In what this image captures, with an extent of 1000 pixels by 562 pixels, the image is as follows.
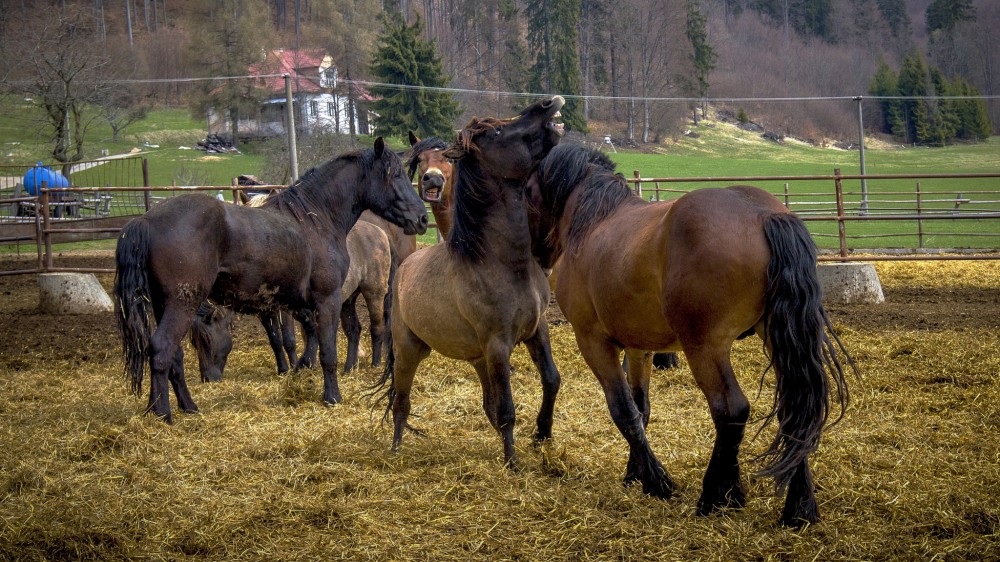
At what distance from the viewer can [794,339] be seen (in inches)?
118

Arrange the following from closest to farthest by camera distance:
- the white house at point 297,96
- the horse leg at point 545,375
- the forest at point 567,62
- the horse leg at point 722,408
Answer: the horse leg at point 722,408, the horse leg at point 545,375, the forest at point 567,62, the white house at point 297,96

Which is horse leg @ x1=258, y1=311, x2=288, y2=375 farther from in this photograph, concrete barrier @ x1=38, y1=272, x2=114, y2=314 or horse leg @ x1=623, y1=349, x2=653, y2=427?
concrete barrier @ x1=38, y1=272, x2=114, y2=314

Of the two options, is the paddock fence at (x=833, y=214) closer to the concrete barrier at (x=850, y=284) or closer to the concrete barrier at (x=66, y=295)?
the concrete barrier at (x=66, y=295)

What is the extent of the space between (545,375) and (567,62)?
3055cm

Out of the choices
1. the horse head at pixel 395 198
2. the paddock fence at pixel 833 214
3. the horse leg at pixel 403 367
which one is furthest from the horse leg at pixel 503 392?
the paddock fence at pixel 833 214

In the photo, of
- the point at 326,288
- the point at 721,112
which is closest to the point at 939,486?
the point at 326,288

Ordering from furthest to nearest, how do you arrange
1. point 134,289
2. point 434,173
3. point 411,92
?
point 411,92 → point 434,173 → point 134,289

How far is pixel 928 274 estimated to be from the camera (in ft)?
37.7

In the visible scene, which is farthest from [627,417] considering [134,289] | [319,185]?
[319,185]

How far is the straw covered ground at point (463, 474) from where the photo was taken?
3.11 m

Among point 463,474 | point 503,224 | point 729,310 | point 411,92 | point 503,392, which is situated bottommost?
point 463,474

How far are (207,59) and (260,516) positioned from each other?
39.2 meters

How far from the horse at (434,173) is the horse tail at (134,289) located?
2.13 meters

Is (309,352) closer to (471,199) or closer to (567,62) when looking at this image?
(471,199)
